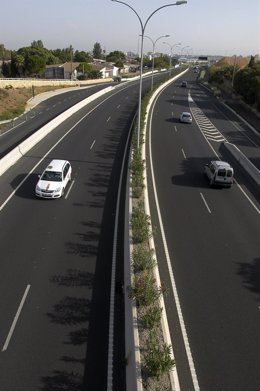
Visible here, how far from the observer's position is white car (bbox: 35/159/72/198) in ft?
68.6

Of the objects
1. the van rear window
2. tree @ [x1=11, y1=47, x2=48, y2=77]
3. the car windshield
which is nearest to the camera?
the car windshield

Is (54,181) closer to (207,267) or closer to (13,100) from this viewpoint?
(207,267)

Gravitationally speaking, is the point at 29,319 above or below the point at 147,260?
below

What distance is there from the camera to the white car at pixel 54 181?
20.9m

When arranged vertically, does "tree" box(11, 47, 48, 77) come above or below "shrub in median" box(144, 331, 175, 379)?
above

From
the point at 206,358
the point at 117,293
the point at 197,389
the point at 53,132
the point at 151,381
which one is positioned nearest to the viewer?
the point at 151,381

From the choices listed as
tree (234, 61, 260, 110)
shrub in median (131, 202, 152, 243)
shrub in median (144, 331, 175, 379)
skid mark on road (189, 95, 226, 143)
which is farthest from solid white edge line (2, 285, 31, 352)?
tree (234, 61, 260, 110)

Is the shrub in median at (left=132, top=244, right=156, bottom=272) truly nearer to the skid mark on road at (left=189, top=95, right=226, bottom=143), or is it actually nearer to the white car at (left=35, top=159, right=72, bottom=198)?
the white car at (left=35, top=159, right=72, bottom=198)

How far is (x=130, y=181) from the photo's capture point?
22.5m

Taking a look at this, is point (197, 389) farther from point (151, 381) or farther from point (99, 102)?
point (99, 102)

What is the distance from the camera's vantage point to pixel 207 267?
15.2m

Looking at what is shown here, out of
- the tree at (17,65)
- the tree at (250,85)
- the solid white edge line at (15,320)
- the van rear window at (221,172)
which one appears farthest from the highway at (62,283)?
the tree at (17,65)

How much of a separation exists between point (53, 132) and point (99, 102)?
79.1 feet

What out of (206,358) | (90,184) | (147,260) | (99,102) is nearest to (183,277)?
(147,260)
